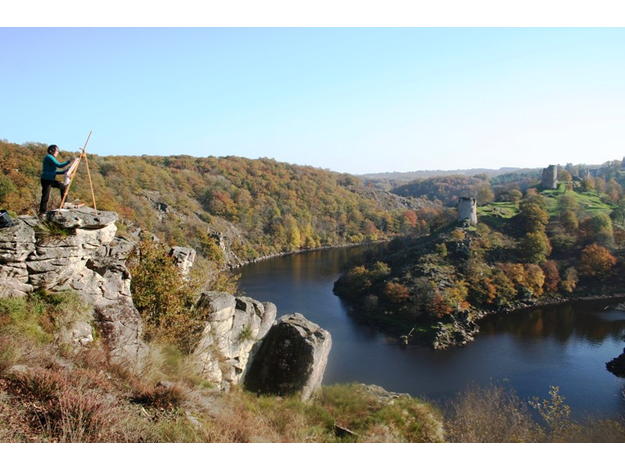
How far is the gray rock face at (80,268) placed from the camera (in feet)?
26.1

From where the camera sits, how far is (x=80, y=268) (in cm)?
909

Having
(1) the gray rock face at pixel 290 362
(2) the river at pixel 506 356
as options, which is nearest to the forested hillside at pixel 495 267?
(2) the river at pixel 506 356

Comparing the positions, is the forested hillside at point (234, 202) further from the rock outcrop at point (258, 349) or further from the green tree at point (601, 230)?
the rock outcrop at point (258, 349)

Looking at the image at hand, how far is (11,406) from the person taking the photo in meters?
4.99

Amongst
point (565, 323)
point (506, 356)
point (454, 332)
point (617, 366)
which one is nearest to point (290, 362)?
point (506, 356)

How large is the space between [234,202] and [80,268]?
79.9 meters

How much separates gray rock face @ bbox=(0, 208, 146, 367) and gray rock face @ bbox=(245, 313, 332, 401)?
466 centimetres

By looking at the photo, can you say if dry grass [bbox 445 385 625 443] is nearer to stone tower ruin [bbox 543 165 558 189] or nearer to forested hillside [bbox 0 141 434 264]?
forested hillside [bbox 0 141 434 264]

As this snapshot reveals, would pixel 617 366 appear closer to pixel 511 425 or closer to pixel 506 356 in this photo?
pixel 506 356

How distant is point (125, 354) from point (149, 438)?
3.46 meters

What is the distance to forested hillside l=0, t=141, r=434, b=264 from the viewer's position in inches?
2192

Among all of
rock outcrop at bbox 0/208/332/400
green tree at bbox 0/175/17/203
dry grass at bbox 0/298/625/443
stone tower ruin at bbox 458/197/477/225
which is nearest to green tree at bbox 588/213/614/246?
stone tower ruin at bbox 458/197/477/225
